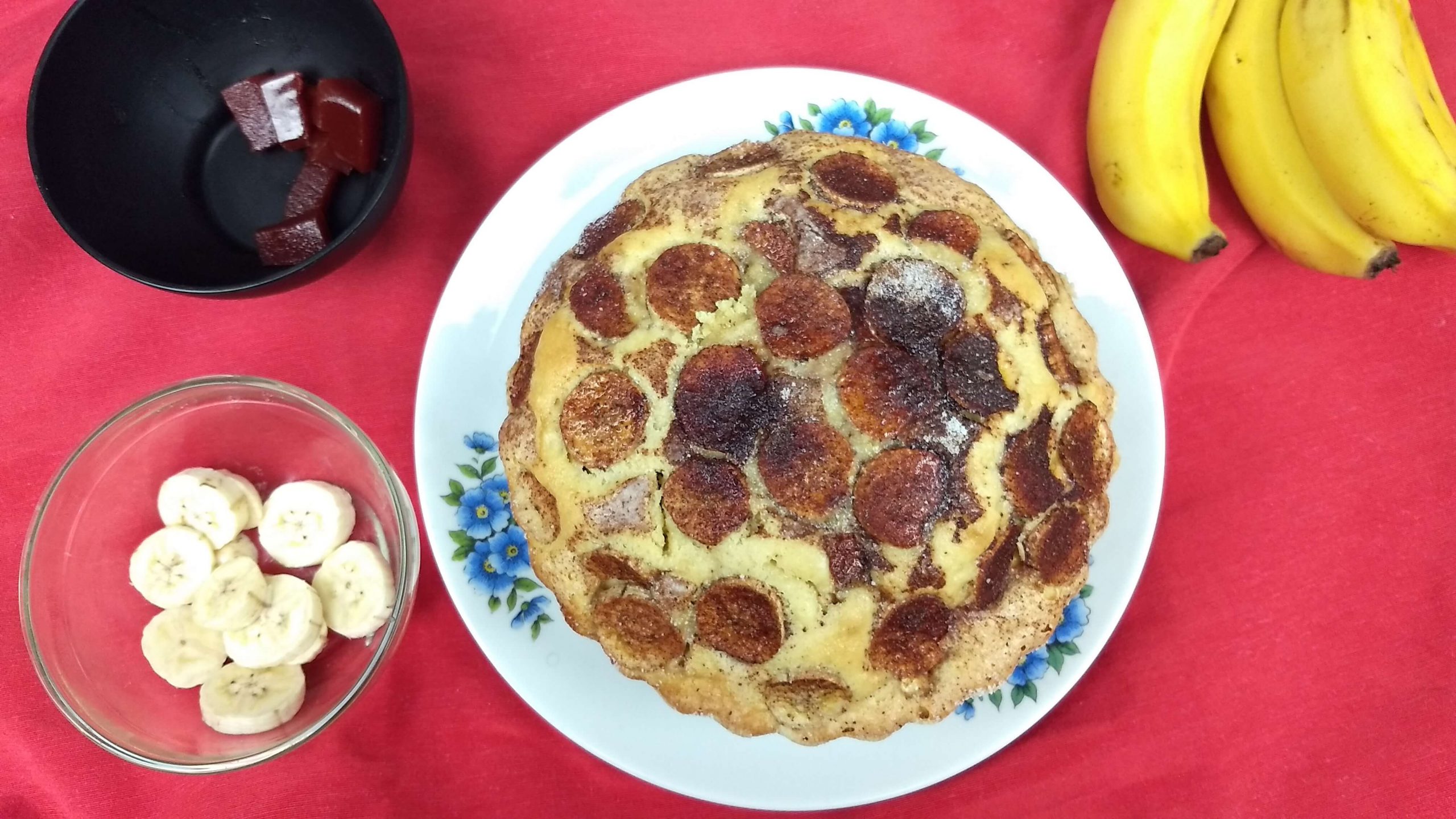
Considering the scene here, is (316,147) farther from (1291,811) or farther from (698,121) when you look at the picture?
(1291,811)

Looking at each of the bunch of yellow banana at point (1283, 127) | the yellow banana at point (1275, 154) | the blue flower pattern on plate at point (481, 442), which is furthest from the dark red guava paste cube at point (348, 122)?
the yellow banana at point (1275, 154)

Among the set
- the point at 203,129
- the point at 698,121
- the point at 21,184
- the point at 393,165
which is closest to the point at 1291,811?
the point at 698,121

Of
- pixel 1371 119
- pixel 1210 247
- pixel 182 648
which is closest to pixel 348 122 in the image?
pixel 182 648

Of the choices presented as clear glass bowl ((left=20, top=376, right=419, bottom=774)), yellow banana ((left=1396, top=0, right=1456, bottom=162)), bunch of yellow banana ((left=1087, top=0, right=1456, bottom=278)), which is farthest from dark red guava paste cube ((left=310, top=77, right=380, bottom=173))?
yellow banana ((left=1396, top=0, right=1456, bottom=162))

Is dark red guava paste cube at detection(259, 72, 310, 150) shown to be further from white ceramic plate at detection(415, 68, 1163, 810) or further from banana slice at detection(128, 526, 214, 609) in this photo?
banana slice at detection(128, 526, 214, 609)

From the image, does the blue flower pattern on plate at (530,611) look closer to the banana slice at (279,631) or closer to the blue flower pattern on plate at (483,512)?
the blue flower pattern on plate at (483,512)
